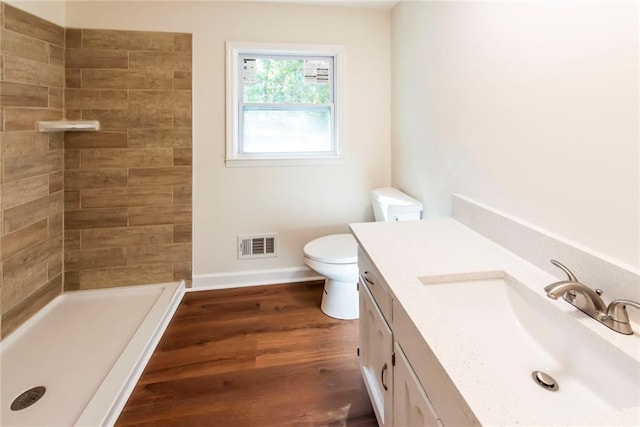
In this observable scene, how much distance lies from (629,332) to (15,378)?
7.99ft

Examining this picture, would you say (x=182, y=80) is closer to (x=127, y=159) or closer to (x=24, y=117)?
(x=127, y=159)

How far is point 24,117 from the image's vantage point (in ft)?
6.50

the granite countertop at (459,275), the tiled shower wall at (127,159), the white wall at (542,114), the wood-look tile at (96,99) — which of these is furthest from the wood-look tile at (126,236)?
the white wall at (542,114)

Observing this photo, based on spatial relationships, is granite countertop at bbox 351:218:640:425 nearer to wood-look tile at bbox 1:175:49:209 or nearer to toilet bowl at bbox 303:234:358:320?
toilet bowl at bbox 303:234:358:320

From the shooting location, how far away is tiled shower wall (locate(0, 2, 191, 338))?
2.12m

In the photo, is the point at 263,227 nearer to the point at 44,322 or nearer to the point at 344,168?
the point at 344,168

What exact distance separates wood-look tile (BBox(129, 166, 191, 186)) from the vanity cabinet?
5.53ft

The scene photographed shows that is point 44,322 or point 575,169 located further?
point 44,322

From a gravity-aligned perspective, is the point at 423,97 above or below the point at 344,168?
above

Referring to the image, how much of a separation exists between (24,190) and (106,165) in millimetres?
515

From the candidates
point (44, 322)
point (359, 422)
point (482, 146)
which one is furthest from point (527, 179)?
point (44, 322)

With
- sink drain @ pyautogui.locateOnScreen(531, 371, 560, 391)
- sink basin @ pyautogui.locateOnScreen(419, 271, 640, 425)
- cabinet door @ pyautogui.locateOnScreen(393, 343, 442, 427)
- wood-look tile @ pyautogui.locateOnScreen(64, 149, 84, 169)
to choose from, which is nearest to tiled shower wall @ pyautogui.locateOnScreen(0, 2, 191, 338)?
wood-look tile @ pyautogui.locateOnScreen(64, 149, 84, 169)

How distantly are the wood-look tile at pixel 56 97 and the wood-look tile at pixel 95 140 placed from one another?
20 cm

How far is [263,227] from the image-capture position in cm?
268
